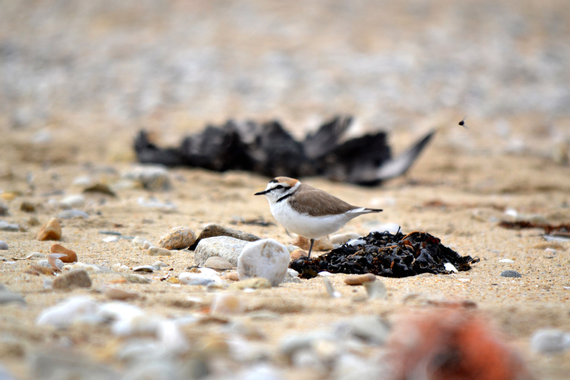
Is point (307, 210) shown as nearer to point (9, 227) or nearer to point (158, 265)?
point (158, 265)

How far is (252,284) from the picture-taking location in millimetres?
2971

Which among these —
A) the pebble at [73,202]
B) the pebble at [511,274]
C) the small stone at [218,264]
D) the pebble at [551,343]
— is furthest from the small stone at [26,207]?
the pebble at [551,343]

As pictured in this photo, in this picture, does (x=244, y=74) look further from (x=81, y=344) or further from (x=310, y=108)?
(x=81, y=344)

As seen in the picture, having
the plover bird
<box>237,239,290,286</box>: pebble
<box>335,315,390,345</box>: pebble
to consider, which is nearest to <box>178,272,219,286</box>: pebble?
<box>237,239,290,286</box>: pebble

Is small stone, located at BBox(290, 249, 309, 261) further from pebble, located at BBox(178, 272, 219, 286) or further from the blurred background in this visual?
the blurred background

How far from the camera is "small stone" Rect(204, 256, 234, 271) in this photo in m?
3.56

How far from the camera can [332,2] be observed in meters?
18.5

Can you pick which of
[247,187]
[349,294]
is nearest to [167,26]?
[247,187]

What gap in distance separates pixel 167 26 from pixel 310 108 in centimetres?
717

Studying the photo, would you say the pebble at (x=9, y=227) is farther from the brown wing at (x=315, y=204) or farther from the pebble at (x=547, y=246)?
the pebble at (x=547, y=246)

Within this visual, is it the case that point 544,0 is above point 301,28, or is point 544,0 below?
above

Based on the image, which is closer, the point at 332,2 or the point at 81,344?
the point at 81,344

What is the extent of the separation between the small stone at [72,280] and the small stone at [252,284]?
32.0 inches

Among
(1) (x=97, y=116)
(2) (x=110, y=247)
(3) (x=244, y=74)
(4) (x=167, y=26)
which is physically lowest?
(2) (x=110, y=247)
